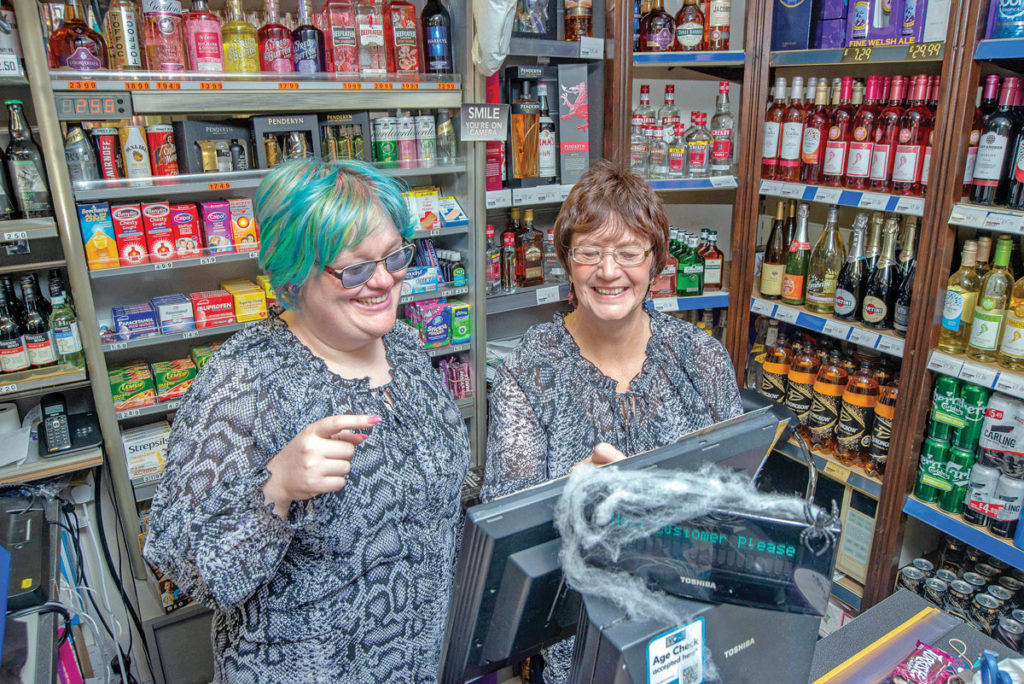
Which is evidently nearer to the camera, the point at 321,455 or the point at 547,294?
the point at 321,455

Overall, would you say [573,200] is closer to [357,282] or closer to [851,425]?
[357,282]

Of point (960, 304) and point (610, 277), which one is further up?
point (610, 277)

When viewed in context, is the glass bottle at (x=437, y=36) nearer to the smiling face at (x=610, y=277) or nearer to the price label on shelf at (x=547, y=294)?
the price label on shelf at (x=547, y=294)

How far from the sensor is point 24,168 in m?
2.13

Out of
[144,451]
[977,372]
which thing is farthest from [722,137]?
[144,451]

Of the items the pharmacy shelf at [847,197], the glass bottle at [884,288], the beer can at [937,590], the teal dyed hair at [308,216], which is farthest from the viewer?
the glass bottle at [884,288]

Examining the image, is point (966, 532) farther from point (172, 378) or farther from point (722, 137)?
point (172, 378)

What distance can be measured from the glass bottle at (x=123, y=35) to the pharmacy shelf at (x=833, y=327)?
97.7 inches

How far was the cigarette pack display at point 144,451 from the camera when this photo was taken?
2.45m

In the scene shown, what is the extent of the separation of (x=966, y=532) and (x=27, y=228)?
10.4ft

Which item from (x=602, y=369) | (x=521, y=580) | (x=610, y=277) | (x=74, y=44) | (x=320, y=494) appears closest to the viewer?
(x=521, y=580)

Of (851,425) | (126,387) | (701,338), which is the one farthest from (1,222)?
(851,425)

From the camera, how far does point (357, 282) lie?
127 centimetres

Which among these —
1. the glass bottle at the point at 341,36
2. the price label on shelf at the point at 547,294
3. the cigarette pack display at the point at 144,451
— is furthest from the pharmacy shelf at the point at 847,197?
the cigarette pack display at the point at 144,451
